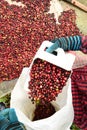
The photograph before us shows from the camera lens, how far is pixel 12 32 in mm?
4113

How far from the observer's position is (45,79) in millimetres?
2211

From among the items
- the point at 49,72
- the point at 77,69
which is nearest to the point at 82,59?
the point at 77,69

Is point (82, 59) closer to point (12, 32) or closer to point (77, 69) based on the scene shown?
point (77, 69)

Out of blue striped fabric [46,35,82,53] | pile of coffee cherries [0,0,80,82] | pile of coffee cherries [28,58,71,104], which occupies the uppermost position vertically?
blue striped fabric [46,35,82,53]

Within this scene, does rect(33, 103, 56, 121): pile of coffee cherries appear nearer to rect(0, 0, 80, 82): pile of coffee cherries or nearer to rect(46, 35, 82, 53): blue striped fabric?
rect(46, 35, 82, 53): blue striped fabric

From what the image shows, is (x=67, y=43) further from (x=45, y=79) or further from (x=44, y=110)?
(x=44, y=110)

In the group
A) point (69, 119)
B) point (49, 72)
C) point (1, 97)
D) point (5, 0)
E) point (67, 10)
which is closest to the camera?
point (49, 72)

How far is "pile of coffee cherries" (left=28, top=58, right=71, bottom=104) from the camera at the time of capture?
2.20 meters

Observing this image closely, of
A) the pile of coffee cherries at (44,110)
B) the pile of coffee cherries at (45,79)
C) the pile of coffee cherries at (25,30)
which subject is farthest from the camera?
the pile of coffee cherries at (25,30)

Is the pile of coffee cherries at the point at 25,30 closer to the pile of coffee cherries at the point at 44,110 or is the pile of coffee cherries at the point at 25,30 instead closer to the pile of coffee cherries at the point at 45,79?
the pile of coffee cherries at the point at 44,110

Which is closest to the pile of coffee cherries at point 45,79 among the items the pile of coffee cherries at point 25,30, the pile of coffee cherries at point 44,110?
the pile of coffee cherries at point 44,110

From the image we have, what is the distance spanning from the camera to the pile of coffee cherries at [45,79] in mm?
2203

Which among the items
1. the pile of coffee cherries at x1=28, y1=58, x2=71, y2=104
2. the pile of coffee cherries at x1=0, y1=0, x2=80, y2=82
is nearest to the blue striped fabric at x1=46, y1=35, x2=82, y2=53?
the pile of coffee cherries at x1=28, y1=58, x2=71, y2=104

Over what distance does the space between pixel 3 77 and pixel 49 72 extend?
4.97 feet
